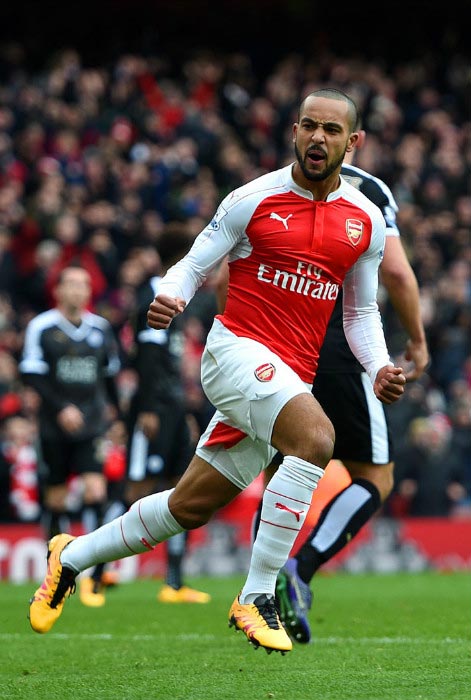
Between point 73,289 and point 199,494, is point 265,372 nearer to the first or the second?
point 199,494

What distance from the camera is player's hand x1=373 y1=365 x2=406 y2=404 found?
566 centimetres

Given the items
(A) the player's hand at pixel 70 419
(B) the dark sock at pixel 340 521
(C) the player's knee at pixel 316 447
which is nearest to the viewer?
(C) the player's knee at pixel 316 447

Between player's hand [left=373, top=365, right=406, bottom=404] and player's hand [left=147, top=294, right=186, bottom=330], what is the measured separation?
38.9 inches

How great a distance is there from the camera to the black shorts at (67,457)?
34.1ft

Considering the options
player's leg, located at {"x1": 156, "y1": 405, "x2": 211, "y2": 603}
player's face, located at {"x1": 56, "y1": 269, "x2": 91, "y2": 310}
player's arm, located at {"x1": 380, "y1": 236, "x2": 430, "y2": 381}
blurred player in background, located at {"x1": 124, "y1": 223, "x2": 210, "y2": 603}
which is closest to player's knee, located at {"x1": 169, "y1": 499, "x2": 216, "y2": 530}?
player's arm, located at {"x1": 380, "y1": 236, "x2": 430, "y2": 381}

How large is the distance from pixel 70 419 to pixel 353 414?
366 cm

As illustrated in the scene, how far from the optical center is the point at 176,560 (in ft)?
31.5

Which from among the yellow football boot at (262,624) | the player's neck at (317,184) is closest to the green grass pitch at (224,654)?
the yellow football boot at (262,624)

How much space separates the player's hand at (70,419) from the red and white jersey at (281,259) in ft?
14.5

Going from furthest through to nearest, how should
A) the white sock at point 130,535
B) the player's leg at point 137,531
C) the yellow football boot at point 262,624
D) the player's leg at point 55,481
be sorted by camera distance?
the player's leg at point 55,481, the white sock at point 130,535, the player's leg at point 137,531, the yellow football boot at point 262,624

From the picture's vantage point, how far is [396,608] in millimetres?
9078

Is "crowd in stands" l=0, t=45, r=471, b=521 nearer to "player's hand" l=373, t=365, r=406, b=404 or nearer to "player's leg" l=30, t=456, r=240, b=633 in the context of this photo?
"player's leg" l=30, t=456, r=240, b=633

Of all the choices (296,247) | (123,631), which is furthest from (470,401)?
(296,247)

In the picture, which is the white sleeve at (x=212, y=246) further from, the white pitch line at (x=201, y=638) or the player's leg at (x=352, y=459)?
the white pitch line at (x=201, y=638)
